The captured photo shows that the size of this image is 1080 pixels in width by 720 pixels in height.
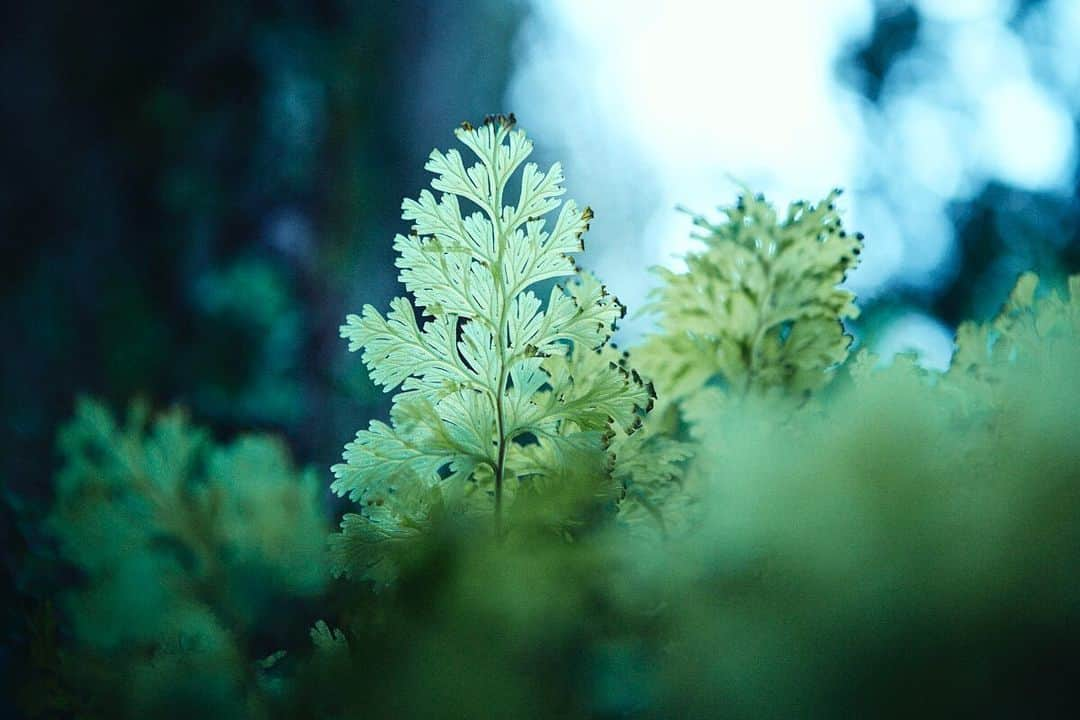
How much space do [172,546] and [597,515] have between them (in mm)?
153

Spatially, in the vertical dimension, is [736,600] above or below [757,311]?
below

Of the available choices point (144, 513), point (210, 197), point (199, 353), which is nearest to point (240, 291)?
point (199, 353)

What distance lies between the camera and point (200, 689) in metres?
0.17

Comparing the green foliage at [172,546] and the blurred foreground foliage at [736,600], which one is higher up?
the green foliage at [172,546]

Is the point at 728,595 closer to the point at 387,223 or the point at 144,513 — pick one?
the point at 144,513

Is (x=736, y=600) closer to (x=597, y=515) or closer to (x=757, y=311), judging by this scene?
(x=597, y=515)

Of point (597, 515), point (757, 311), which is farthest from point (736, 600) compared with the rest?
point (757, 311)

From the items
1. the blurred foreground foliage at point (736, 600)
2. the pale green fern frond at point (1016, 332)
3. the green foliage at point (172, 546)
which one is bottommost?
the blurred foreground foliage at point (736, 600)

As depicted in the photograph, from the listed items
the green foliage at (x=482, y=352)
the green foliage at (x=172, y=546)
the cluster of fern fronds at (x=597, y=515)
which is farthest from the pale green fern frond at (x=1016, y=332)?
the green foliage at (x=172, y=546)

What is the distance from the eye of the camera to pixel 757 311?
0.30m

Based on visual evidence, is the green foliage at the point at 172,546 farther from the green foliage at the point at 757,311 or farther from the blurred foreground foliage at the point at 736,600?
the green foliage at the point at 757,311

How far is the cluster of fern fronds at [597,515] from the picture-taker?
13cm

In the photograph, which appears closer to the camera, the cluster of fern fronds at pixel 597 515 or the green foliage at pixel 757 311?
the cluster of fern fronds at pixel 597 515

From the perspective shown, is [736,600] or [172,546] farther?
[172,546]
